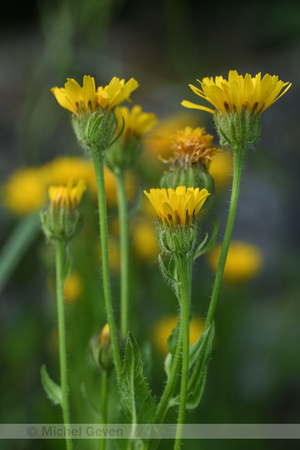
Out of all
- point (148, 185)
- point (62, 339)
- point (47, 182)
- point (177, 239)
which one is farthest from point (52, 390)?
point (148, 185)

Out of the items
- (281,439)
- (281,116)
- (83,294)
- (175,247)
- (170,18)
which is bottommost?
(281,439)

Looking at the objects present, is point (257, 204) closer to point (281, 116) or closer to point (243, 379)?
point (281, 116)

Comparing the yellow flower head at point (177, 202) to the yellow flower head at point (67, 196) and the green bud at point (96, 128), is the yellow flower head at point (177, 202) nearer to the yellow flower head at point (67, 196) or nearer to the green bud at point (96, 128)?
the green bud at point (96, 128)

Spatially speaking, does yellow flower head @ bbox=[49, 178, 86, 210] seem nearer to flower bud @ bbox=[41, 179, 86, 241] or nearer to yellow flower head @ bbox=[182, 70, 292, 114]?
flower bud @ bbox=[41, 179, 86, 241]

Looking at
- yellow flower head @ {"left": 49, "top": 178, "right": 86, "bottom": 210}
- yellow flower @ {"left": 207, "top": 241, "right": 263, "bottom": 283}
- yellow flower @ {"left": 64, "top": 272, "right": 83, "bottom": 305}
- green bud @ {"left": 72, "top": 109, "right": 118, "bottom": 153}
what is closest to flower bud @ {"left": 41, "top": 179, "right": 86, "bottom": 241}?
yellow flower head @ {"left": 49, "top": 178, "right": 86, "bottom": 210}

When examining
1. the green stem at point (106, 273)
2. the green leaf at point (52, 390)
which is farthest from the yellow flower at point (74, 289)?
the green stem at point (106, 273)

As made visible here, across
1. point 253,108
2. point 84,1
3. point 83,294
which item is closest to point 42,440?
point 83,294
